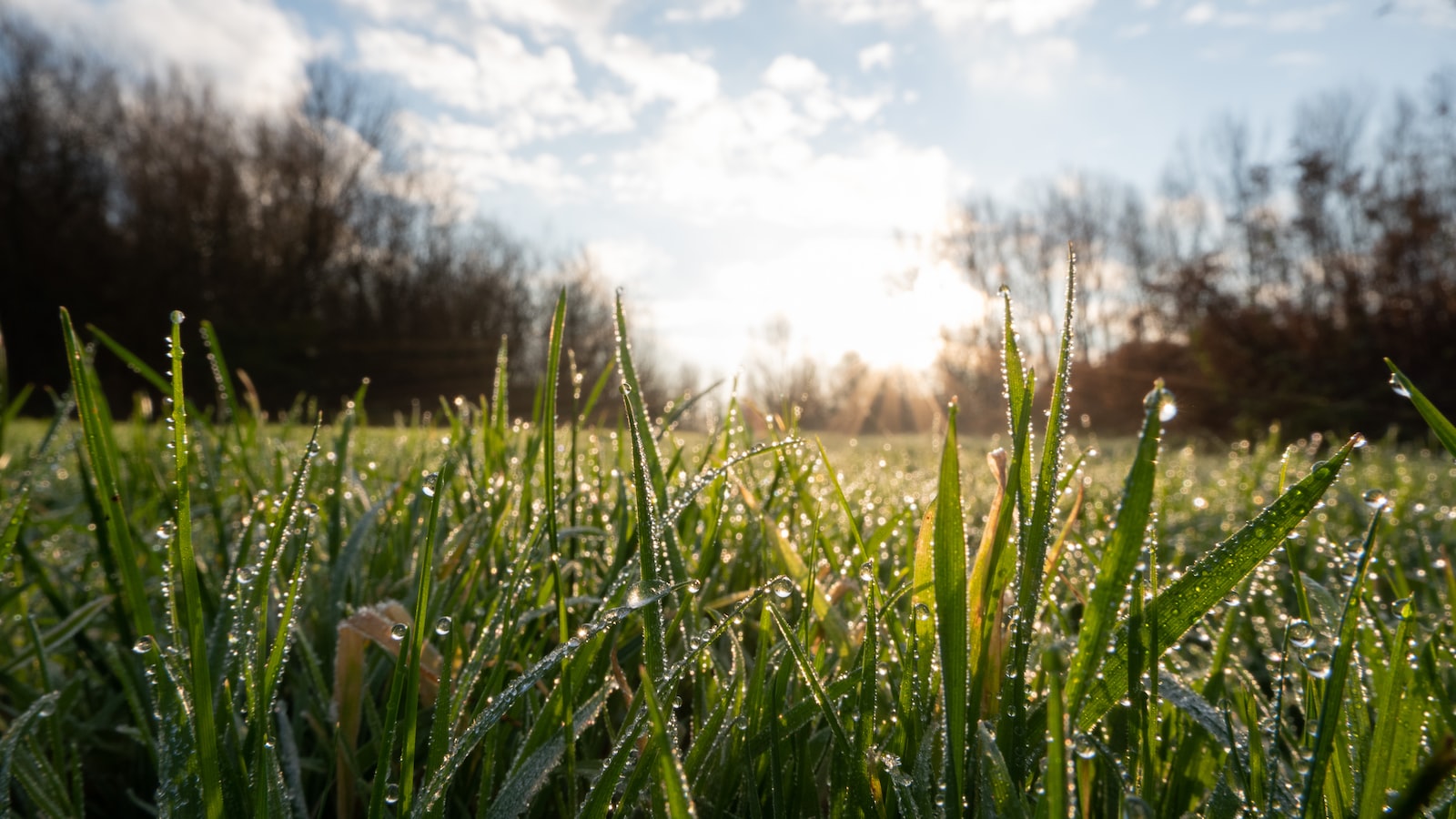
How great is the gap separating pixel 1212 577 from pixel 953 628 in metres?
0.16

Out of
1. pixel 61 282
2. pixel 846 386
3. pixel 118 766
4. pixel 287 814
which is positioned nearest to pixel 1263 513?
pixel 287 814

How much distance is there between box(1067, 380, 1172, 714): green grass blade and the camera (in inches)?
14.4

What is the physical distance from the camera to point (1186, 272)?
1694cm

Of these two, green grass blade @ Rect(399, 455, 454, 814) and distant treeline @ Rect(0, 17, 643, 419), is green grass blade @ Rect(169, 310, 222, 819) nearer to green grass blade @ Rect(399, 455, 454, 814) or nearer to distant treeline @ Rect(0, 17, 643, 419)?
green grass blade @ Rect(399, 455, 454, 814)

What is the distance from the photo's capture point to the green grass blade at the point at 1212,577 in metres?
0.45

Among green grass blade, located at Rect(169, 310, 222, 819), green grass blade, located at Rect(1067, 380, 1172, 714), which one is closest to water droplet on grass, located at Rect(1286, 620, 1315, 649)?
green grass blade, located at Rect(1067, 380, 1172, 714)

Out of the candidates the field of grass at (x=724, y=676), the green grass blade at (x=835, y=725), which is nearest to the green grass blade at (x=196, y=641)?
the field of grass at (x=724, y=676)

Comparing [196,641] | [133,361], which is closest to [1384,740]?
[196,641]

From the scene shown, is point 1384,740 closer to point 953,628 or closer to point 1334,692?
point 1334,692

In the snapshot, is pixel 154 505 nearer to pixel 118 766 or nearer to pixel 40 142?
pixel 118 766

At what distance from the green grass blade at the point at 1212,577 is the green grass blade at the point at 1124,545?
0.26 ft

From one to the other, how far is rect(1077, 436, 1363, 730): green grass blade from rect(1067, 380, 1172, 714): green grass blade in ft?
0.26

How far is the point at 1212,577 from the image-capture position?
49 centimetres

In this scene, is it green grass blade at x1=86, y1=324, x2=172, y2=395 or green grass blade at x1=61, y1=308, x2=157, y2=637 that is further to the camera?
green grass blade at x1=86, y1=324, x2=172, y2=395
